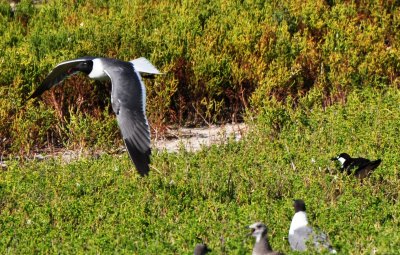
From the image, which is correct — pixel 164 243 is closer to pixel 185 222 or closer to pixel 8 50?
pixel 185 222

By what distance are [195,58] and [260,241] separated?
16.9ft

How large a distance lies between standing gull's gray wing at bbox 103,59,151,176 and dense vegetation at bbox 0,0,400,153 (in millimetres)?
1001

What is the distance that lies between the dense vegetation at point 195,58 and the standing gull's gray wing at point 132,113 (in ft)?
3.28

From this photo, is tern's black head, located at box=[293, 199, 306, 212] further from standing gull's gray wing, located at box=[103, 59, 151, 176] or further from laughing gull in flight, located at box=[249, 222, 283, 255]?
standing gull's gray wing, located at box=[103, 59, 151, 176]

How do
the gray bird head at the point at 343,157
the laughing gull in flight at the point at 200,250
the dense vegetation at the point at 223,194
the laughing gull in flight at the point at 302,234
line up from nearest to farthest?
the laughing gull in flight at the point at 200,250 < the laughing gull in flight at the point at 302,234 < the dense vegetation at the point at 223,194 < the gray bird head at the point at 343,157

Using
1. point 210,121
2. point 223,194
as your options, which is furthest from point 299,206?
point 210,121

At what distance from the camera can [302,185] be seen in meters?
7.47

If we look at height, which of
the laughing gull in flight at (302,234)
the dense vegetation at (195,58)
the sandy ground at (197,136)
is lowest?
the sandy ground at (197,136)

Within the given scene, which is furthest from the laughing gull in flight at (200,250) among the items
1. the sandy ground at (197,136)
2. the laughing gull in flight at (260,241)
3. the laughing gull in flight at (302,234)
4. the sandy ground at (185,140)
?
the sandy ground at (197,136)

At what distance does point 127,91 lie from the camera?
8031 mm

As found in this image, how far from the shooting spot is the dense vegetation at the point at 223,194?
252 inches

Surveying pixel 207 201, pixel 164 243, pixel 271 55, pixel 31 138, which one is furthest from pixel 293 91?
pixel 164 243

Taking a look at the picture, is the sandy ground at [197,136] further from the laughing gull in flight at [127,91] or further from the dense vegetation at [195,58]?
the laughing gull in flight at [127,91]

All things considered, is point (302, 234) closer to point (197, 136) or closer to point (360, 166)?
point (360, 166)
